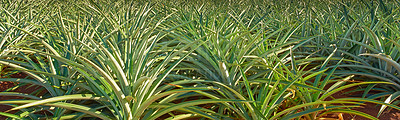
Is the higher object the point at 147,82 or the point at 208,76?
the point at 208,76

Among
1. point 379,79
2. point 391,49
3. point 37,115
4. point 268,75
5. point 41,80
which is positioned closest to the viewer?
point 37,115

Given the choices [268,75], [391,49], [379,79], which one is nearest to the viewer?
[268,75]

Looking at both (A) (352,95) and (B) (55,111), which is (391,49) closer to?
(A) (352,95)

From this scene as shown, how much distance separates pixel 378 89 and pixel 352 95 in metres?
0.15

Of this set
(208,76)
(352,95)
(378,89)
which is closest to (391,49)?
(378,89)

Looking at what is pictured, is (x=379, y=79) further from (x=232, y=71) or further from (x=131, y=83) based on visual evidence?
(x=131, y=83)

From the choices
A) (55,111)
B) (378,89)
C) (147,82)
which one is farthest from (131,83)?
(378,89)

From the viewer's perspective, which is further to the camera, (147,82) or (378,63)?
(378,63)

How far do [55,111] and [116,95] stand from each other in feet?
1.15

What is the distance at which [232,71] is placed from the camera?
1.48 metres

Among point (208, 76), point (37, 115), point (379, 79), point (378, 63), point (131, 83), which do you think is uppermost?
point (378, 63)

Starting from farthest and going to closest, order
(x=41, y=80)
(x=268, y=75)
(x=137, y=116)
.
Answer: (x=268, y=75) < (x=41, y=80) < (x=137, y=116)

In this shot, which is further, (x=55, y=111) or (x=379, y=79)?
(x=379, y=79)

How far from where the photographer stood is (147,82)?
3.94ft
